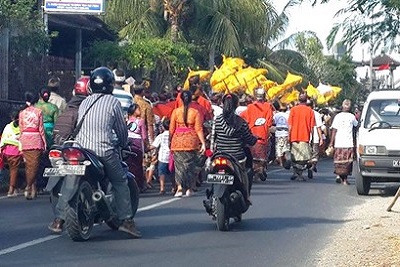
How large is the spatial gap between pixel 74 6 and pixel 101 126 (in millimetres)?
13641

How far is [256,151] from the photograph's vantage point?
68.7 feet

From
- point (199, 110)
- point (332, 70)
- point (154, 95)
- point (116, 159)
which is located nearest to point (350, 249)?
point (116, 159)

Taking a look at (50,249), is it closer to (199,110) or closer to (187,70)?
(199,110)

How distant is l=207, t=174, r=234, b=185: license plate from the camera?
1252 centimetres

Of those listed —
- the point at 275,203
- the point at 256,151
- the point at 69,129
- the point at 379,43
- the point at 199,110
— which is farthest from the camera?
the point at 256,151

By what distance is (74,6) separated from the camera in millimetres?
24641

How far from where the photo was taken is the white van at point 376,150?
18.1 m

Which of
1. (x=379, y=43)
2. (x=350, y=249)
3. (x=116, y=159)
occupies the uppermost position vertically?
(x=379, y=43)

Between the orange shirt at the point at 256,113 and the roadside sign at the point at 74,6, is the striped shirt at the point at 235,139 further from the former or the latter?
the roadside sign at the point at 74,6

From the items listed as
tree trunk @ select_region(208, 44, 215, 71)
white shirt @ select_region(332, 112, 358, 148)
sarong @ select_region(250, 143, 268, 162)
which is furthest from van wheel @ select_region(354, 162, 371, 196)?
tree trunk @ select_region(208, 44, 215, 71)

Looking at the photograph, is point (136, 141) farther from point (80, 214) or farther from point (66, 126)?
point (80, 214)

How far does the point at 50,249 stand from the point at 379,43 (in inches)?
236

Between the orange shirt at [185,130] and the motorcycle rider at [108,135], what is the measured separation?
5.08 metres

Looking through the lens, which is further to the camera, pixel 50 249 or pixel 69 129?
pixel 69 129
